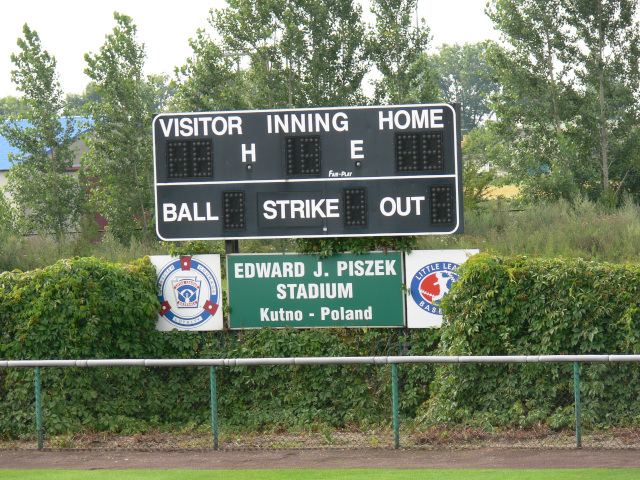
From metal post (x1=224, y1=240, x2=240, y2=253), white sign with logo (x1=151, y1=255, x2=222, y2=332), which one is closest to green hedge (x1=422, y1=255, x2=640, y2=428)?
metal post (x1=224, y1=240, x2=240, y2=253)

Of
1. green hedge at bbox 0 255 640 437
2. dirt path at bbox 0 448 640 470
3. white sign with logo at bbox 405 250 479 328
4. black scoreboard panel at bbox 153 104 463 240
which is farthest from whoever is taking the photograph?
white sign with logo at bbox 405 250 479 328

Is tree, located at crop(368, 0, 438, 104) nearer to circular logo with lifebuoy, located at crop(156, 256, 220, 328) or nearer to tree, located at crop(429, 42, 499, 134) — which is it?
circular logo with lifebuoy, located at crop(156, 256, 220, 328)

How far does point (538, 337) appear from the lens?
9023 mm

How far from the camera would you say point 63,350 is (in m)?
9.41

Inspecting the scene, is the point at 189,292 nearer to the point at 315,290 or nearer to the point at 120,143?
the point at 315,290

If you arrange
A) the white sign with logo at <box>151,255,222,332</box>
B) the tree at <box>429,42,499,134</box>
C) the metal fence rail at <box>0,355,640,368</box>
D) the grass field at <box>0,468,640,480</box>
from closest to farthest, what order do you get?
the grass field at <box>0,468,640,480</box> < the metal fence rail at <box>0,355,640,368</box> < the white sign with logo at <box>151,255,222,332</box> < the tree at <box>429,42,499,134</box>

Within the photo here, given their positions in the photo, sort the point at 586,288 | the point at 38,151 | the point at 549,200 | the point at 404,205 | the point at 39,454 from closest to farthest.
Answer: the point at 39,454 < the point at 586,288 < the point at 404,205 < the point at 549,200 < the point at 38,151

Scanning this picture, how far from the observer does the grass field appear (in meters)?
6.61

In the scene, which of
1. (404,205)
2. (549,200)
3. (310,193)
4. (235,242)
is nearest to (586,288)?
(404,205)

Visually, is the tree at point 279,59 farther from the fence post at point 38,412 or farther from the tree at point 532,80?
the fence post at point 38,412

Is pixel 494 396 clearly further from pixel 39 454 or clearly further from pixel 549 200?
pixel 549 200

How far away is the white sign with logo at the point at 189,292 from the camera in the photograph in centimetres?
1054

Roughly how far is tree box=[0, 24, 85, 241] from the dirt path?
2120 centimetres

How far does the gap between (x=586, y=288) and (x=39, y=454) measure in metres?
6.50
